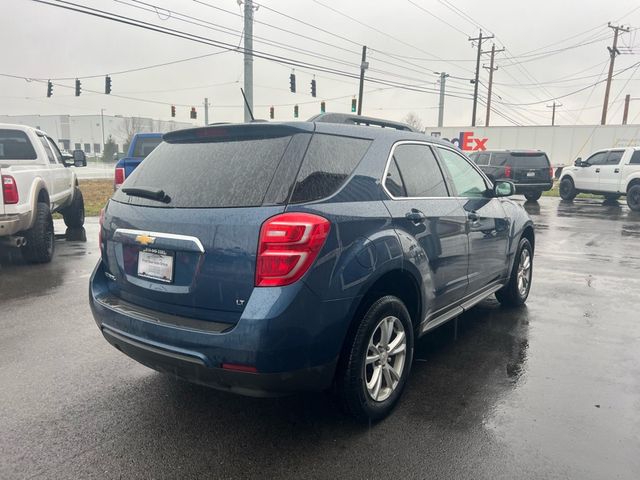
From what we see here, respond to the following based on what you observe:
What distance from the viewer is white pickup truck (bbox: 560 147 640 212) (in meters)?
16.7

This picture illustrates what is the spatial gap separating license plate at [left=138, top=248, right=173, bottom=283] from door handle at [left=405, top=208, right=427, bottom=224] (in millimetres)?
1479

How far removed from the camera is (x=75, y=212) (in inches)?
403

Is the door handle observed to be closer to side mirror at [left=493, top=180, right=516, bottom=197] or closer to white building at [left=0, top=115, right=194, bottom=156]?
side mirror at [left=493, top=180, right=516, bottom=197]

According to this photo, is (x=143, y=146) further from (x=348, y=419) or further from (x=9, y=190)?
(x=348, y=419)

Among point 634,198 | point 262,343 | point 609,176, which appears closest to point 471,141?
point 609,176

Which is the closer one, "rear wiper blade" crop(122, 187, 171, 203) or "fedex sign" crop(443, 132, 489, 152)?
"rear wiper blade" crop(122, 187, 171, 203)

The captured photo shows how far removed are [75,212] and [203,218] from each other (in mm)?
8689

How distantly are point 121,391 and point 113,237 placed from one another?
3.55 ft

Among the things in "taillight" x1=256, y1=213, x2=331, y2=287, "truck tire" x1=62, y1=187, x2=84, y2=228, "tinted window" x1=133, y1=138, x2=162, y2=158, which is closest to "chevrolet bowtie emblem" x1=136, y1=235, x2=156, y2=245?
"taillight" x1=256, y1=213, x2=331, y2=287

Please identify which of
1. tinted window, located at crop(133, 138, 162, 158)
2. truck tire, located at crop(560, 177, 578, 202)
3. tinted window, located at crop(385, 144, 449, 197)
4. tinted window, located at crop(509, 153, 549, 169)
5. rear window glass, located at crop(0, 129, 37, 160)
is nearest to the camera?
tinted window, located at crop(385, 144, 449, 197)

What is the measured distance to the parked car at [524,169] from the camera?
18766 mm

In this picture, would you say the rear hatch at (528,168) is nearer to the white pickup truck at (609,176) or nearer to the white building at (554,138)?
the white pickup truck at (609,176)

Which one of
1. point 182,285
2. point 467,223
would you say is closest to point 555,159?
point 467,223

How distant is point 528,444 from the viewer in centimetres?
283
